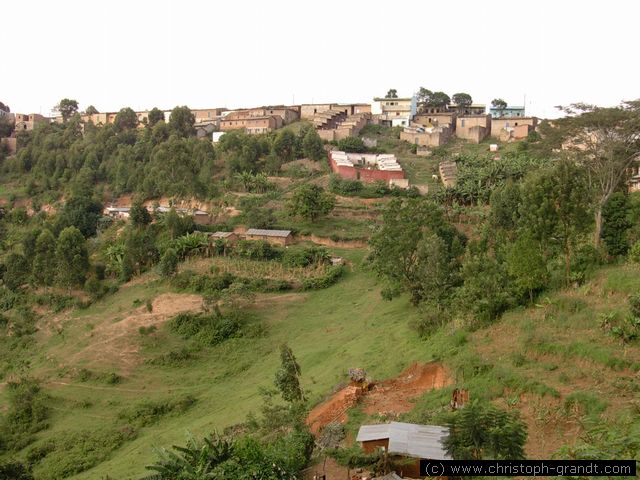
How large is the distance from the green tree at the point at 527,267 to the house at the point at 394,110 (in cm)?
3850

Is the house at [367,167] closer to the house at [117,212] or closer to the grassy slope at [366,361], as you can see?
the grassy slope at [366,361]

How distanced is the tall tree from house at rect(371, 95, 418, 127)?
34805mm

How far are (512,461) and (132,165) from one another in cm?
4105

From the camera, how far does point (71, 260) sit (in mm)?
29000

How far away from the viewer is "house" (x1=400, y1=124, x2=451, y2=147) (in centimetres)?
4431

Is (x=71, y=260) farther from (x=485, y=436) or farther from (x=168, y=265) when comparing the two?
(x=485, y=436)

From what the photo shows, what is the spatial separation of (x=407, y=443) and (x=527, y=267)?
722cm

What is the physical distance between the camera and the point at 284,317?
75.6ft

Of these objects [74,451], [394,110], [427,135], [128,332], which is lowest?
[74,451]

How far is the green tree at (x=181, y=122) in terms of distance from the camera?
48531 millimetres

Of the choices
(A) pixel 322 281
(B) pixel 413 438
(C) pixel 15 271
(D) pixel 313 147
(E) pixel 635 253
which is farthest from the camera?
(D) pixel 313 147

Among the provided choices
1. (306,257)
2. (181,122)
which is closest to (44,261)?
(306,257)

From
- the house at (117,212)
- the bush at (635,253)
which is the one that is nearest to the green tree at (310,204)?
the house at (117,212)

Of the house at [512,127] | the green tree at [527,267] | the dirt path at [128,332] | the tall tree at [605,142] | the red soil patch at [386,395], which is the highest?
the house at [512,127]
